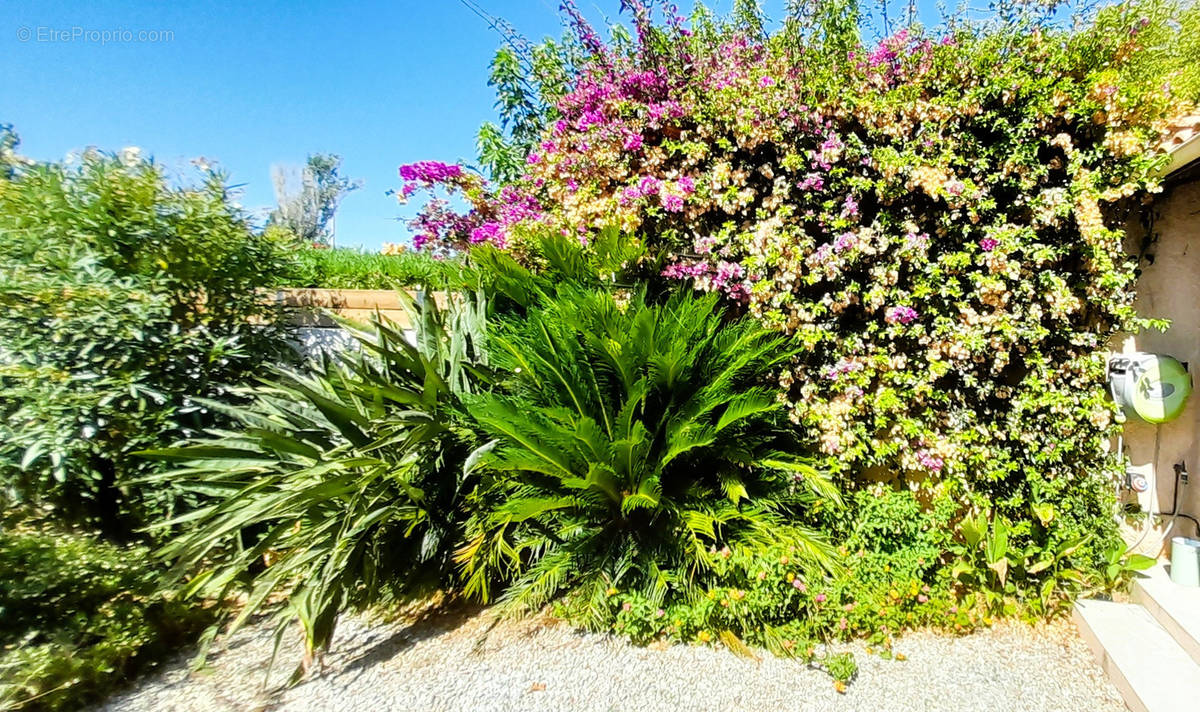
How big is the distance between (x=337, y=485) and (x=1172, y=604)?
4.77 metres

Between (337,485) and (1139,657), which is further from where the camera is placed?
(337,485)

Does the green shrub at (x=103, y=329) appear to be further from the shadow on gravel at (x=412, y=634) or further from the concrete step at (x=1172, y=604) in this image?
the concrete step at (x=1172, y=604)

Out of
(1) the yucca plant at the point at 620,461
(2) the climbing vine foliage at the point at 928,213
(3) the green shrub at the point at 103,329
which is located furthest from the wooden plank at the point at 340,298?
(2) the climbing vine foliage at the point at 928,213

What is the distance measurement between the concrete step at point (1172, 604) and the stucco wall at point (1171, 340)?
1.10 feet

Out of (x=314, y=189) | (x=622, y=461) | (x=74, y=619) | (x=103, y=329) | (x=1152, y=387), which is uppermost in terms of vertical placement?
(x=314, y=189)

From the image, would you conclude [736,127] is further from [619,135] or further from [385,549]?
[385,549]

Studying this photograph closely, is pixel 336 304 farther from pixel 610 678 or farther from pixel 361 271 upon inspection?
pixel 610 678

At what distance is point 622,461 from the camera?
3.01 m

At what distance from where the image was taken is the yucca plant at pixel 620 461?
303 cm

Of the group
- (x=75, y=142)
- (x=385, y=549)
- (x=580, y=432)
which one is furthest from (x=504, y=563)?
(x=75, y=142)

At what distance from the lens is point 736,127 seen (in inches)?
147

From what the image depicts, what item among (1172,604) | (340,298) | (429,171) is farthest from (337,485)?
(1172,604)

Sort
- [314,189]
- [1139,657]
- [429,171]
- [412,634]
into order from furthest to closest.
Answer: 1. [314,189]
2. [429,171]
3. [412,634]
4. [1139,657]

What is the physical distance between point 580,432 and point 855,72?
3.19 meters
